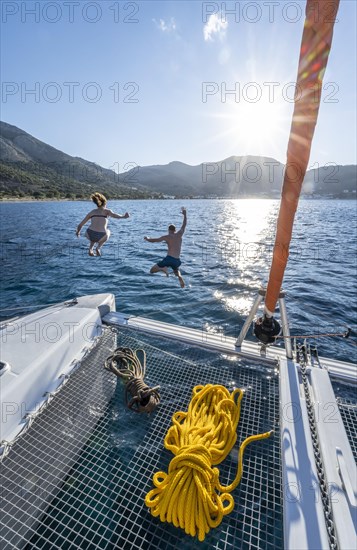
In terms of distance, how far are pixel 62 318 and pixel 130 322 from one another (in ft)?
5.67

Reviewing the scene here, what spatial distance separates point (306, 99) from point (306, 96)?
3cm

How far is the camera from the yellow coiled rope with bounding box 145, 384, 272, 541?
346 cm

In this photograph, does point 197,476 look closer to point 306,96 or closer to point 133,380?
point 133,380

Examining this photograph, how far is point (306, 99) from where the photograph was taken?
2531 millimetres

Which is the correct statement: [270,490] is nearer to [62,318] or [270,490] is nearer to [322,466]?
[322,466]

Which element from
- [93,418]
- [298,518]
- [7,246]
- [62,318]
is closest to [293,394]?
[298,518]

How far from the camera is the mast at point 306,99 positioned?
229cm

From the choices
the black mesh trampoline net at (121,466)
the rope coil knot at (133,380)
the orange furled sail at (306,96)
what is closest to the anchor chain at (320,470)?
the black mesh trampoline net at (121,466)

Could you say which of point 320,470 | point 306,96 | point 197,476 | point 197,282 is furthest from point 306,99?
point 197,282

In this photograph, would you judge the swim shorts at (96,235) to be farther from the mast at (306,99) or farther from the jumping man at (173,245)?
the mast at (306,99)

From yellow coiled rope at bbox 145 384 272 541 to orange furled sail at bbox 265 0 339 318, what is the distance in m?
3.31

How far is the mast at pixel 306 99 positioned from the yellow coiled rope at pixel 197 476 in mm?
3147

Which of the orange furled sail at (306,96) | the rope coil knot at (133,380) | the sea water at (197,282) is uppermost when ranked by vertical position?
the orange furled sail at (306,96)

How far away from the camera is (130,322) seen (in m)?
7.23
